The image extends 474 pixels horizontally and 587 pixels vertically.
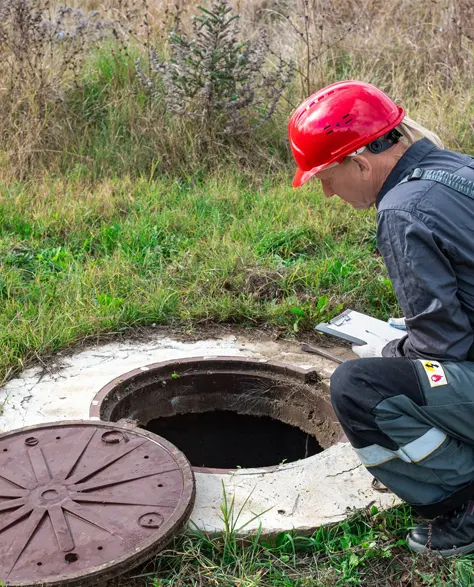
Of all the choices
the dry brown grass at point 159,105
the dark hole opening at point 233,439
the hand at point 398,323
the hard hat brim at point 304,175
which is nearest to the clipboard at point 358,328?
the hand at point 398,323

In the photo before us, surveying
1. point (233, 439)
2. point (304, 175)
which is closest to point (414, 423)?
point (304, 175)

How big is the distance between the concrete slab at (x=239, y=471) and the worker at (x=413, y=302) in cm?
30

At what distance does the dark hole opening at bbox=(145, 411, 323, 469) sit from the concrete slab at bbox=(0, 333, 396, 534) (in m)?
0.35

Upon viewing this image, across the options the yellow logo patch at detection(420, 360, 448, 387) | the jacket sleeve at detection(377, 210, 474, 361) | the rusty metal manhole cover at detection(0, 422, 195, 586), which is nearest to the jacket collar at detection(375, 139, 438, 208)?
the jacket sleeve at detection(377, 210, 474, 361)

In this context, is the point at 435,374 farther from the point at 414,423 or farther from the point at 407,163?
the point at 407,163

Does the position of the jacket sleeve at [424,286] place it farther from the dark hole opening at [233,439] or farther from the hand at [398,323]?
the dark hole opening at [233,439]

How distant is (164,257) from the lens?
16.2ft

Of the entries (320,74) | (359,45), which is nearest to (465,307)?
(320,74)

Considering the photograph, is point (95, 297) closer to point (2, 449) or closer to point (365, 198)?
point (2, 449)

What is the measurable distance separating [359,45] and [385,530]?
554 centimetres

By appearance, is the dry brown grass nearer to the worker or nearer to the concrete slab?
the concrete slab

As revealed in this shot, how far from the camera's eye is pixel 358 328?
138 inches

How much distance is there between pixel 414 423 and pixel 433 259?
53cm

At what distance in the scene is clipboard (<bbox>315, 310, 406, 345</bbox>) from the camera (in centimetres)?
338
